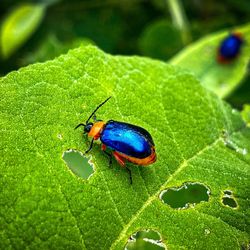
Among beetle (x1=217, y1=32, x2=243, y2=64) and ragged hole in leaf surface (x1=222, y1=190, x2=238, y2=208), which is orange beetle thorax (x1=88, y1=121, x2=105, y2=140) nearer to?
ragged hole in leaf surface (x1=222, y1=190, x2=238, y2=208)

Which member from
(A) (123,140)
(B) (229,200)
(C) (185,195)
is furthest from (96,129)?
(B) (229,200)

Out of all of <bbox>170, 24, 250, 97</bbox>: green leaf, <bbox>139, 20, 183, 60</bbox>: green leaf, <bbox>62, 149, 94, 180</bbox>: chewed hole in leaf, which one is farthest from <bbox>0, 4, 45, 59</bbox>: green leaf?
<bbox>62, 149, 94, 180</bbox>: chewed hole in leaf

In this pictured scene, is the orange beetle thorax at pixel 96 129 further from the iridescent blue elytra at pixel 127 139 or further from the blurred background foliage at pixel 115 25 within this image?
the blurred background foliage at pixel 115 25

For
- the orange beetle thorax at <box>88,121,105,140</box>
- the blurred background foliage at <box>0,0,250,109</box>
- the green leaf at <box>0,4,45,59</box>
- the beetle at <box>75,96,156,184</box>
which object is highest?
the orange beetle thorax at <box>88,121,105,140</box>

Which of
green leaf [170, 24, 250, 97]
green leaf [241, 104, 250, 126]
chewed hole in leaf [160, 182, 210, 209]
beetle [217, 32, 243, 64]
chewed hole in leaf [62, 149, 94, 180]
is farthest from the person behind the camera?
beetle [217, 32, 243, 64]

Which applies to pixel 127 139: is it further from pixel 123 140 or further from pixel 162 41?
pixel 162 41

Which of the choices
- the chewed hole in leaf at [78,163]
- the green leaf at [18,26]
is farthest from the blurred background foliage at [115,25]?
the chewed hole in leaf at [78,163]
